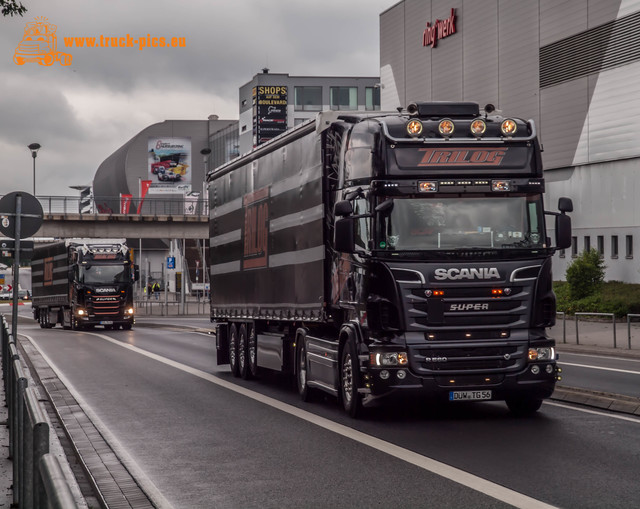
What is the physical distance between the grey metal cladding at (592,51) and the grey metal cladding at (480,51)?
5319 millimetres

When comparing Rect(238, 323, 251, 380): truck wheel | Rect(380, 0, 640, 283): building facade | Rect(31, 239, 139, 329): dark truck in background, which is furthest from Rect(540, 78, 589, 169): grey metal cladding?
Rect(238, 323, 251, 380): truck wheel

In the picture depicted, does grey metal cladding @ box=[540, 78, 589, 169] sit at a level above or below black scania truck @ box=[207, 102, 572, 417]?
above

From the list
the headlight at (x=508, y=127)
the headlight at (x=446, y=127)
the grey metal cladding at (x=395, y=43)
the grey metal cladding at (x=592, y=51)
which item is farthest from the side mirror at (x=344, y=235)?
the grey metal cladding at (x=395, y=43)

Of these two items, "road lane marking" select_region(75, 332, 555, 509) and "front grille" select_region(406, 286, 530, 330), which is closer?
"road lane marking" select_region(75, 332, 555, 509)

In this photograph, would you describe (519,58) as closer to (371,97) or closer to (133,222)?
(133,222)

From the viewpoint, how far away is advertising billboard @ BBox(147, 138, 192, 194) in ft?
499

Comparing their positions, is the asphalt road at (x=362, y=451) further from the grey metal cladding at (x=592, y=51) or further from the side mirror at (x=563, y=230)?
the grey metal cladding at (x=592, y=51)

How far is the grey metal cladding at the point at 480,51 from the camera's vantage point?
196ft

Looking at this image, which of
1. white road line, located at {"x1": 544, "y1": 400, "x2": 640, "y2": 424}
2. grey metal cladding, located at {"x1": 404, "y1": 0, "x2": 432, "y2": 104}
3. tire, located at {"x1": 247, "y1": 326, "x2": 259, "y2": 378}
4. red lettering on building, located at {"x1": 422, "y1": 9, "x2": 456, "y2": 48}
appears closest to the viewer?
white road line, located at {"x1": 544, "y1": 400, "x2": 640, "y2": 424}

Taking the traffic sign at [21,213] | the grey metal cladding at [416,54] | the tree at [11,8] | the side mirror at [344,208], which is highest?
the grey metal cladding at [416,54]

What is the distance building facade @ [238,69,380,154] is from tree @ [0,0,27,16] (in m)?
113

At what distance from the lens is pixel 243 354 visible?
20203 mm

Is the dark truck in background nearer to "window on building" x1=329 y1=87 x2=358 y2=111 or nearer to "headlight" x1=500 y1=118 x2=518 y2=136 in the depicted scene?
Result: "headlight" x1=500 y1=118 x2=518 y2=136

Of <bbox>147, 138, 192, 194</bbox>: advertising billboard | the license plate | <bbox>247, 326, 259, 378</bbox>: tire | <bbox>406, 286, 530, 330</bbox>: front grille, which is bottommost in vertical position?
the license plate
